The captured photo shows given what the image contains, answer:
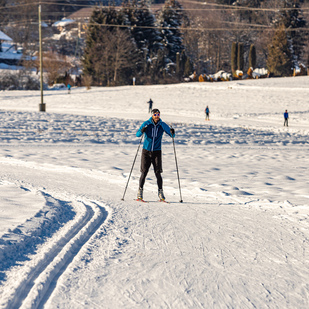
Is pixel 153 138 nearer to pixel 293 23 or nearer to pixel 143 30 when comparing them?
pixel 143 30

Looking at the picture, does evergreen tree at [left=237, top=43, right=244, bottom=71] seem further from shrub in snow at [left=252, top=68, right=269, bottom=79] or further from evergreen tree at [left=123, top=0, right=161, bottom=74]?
evergreen tree at [left=123, top=0, right=161, bottom=74]

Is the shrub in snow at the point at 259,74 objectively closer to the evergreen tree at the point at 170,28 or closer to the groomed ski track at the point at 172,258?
the evergreen tree at the point at 170,28

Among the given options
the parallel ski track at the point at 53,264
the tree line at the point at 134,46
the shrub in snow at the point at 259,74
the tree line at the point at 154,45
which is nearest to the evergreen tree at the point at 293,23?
the tree line at the point at 154,45

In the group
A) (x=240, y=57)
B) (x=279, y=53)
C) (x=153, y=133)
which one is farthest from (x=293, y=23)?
(x=153, y=133)

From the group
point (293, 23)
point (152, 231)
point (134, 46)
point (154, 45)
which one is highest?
point (293, 23)

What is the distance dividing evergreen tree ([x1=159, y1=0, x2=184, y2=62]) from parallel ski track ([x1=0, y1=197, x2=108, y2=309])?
71187 millimetres

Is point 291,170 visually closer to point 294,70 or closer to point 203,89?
point 203,89

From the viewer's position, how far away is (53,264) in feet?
16.0

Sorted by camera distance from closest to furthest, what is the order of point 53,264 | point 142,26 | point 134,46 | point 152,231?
point 53,264 < point 152,231 < point 134,46 < point 142,26

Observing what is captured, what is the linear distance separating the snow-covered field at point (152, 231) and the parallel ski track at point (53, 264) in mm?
14

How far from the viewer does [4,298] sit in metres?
3.98

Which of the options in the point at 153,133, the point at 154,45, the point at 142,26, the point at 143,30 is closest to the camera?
the point at 153,133

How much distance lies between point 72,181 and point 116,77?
193ft

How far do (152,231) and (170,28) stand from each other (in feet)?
237
